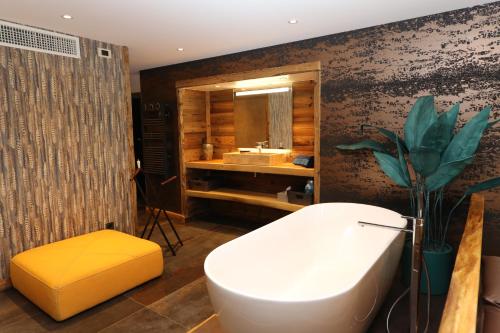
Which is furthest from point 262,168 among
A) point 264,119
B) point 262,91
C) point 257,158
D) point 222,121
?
point 222,121

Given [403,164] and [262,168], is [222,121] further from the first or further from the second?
[403,164]

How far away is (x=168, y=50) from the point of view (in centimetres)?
373

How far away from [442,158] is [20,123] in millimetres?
3448

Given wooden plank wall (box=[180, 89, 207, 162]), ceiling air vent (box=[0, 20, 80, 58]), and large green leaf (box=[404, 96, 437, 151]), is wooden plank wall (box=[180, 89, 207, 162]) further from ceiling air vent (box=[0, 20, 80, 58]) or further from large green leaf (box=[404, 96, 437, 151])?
large green leaf (box=[404, 96, 437, 151])

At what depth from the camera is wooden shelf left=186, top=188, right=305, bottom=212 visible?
3805 mm

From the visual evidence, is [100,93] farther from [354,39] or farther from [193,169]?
[354,39]

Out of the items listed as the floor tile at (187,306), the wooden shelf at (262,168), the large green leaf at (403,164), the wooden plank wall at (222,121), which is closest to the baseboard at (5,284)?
the floor tile at (187,306)

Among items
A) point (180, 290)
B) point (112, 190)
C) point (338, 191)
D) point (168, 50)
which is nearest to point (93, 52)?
point (168, 50)

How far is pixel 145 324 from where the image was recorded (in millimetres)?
2309

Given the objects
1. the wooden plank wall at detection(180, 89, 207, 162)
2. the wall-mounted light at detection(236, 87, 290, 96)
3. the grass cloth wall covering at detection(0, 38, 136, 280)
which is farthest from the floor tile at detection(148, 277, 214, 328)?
the wall-mounted light at detection(236, 87, 290, 96)

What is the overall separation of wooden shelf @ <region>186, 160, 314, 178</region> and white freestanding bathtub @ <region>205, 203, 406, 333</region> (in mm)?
690

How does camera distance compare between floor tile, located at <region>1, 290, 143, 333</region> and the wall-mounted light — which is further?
the wall-mounted light

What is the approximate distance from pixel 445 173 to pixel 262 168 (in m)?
2.10

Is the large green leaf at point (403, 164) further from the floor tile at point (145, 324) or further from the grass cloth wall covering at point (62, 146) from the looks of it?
→ the grass cloth wall covering at point (62, 146)
